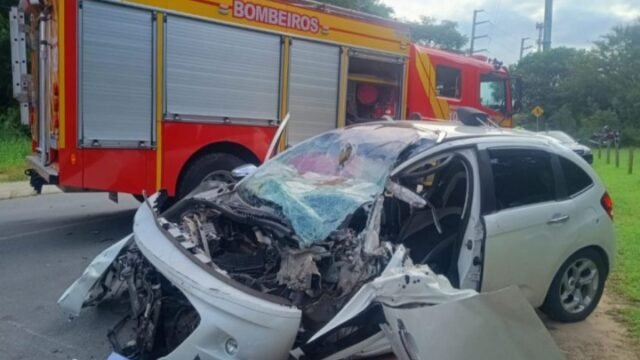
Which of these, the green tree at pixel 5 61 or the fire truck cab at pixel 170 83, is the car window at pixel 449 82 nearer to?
the fire truck cab at pixel 170 83

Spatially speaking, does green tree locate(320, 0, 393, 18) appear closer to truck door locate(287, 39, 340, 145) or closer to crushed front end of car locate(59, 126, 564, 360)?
truck door locate(287, 39, 340, 145)

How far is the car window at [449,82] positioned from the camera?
34.9 feet

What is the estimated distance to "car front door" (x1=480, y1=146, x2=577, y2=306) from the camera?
4070 millimetres

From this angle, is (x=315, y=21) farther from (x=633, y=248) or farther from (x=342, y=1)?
(x=342, y=1)

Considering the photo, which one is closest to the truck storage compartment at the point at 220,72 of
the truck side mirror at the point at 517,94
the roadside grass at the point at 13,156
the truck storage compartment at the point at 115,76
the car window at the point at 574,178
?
the truck storage compartment at the point at 115,76

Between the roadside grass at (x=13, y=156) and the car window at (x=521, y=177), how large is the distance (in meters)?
11.8

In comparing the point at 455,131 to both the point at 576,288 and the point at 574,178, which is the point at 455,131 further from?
the point at 576,288

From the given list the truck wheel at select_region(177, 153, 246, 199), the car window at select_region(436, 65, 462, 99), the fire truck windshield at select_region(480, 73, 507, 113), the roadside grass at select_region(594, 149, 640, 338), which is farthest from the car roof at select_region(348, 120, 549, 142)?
the fire truck windshield at select_region(480, 73, 507, 113)

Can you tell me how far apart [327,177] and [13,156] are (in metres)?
13.1

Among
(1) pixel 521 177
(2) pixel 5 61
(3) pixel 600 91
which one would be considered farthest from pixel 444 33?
(1) pixel 521 177

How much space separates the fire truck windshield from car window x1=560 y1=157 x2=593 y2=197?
21.5 feet

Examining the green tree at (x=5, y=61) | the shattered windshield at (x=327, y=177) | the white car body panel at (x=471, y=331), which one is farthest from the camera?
the green tree at (x=5, y=61)

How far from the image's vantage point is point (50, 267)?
19.7 feet

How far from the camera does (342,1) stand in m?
28.6
